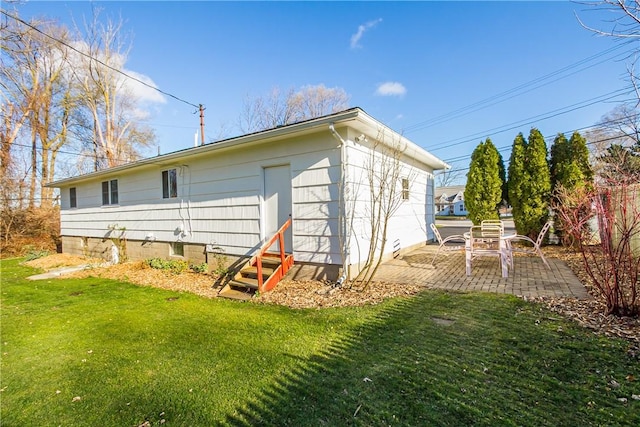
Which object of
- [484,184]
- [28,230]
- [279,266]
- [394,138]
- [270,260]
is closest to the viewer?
[279,266]

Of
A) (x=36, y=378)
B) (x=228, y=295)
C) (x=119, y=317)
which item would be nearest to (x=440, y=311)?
(x=228, y=295)

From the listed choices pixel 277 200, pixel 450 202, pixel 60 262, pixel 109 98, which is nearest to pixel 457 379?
pixel 277 200

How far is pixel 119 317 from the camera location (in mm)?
4414

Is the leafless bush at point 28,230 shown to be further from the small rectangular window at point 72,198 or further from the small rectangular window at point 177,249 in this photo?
the small rectangular window at point 177,249

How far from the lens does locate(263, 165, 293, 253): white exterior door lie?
20.2 ft

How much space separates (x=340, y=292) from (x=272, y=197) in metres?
2.64

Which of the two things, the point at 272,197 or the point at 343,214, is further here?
the point at 272,197

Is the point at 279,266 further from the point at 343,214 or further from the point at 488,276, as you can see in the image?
the point at 488,276

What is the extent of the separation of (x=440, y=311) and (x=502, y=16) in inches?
344

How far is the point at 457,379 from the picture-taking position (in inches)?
90.4

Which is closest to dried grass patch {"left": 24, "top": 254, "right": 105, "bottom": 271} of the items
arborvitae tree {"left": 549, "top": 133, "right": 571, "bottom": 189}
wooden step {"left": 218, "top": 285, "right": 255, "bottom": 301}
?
wooden step {"left": 218, "top": 285, "right": 255, "bottom": 301}

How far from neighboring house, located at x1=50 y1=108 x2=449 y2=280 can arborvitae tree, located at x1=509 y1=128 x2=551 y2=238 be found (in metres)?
2.38

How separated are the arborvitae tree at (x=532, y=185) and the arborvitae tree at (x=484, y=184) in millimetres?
Result: 512

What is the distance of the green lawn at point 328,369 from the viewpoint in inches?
78.4
